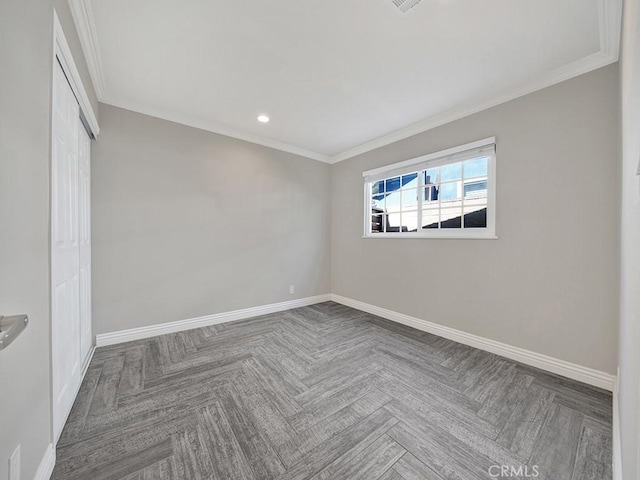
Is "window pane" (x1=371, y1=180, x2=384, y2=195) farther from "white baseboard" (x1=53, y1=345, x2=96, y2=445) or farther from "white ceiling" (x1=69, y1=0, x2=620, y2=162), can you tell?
"white baseboard" (x1=53, y1=345, x2=96, y2=445)

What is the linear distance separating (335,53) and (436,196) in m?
1.97

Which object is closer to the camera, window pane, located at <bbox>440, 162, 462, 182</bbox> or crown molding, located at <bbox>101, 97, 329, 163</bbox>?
crown molding, located at <bbox>101, 97, 329, 163</bbox>

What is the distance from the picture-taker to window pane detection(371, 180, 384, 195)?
3.75 m

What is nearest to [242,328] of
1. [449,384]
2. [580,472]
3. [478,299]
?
[449,384]

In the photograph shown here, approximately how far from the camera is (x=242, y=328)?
304 cm

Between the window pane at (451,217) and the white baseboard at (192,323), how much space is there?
2.41 metres

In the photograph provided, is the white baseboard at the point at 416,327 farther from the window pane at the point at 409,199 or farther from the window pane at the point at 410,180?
the window pane at the point at 410,180

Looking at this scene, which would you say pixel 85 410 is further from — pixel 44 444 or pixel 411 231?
pixel 411 231

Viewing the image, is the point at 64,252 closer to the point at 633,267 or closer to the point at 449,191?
the point at 633,267

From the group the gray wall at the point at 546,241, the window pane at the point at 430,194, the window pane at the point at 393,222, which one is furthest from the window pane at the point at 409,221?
the gray wall at the point at 546,241

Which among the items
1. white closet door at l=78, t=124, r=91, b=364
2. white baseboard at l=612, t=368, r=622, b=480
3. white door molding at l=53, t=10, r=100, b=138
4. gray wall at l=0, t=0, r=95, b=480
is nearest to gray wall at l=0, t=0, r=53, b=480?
gray wall at l=0, t=0, r=95, b=480

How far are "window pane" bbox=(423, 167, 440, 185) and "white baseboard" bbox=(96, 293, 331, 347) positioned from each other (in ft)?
8.47

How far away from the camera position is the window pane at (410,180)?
10.7ft

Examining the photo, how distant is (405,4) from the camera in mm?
1506
